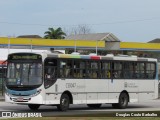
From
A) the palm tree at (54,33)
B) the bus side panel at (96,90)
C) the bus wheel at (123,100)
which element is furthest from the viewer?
the palm tree at (54,33)

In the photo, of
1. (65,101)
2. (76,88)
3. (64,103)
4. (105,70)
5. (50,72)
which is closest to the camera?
(50,72)

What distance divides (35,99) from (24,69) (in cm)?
151

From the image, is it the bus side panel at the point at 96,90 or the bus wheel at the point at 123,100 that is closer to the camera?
the bus side panel at the point at 96,90

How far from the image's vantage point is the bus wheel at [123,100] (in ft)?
92.2

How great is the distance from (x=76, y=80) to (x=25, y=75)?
2.83 meters

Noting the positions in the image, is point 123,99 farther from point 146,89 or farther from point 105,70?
point 105,70

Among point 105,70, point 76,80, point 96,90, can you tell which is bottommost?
point 96,90

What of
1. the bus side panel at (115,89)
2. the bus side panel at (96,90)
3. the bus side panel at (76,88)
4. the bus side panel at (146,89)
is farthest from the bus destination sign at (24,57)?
the bus side panel at (146,89)

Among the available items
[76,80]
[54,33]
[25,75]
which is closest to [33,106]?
[25,75]

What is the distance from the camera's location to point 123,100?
1117 inches

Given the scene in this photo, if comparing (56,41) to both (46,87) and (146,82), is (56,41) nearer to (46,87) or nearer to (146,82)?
(146,82)

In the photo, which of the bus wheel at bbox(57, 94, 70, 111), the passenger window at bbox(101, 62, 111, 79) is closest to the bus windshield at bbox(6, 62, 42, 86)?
the bus wheel at bbox(57, 94, 70, 111)

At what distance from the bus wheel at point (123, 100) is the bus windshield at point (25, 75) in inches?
238

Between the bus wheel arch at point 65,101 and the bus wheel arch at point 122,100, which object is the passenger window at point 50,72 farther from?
the bus wheel arch at point 122,100
